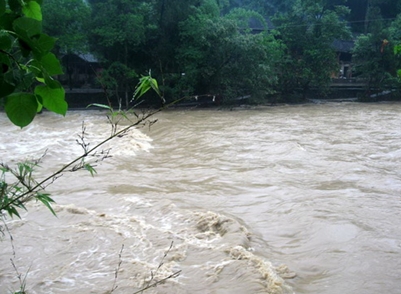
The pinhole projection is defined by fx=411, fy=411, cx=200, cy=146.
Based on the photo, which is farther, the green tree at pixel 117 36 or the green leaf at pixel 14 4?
the green tree at pixel 117 36

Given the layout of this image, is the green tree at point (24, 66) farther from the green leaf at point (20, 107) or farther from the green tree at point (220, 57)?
the green tree at point (220, 57)

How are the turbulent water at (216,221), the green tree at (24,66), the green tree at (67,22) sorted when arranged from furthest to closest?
the green tree at (67,22)
the turbulent water at (216,221)
the green tree at (24,66)

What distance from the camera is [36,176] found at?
24.8 ft

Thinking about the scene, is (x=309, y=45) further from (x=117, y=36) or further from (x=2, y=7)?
(x=2, y=7)

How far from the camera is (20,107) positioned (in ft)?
2.43

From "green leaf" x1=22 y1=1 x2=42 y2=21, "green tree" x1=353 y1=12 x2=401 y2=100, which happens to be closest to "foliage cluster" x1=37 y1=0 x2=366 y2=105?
"green tree" x1=353 y1=12 x2=401 y2=100

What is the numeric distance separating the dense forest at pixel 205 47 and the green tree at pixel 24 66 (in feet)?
48.2

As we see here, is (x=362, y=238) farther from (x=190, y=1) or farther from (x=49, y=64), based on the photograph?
(x=190, y=1)

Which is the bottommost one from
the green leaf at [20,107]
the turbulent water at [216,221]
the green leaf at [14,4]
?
the turbulent water at [216,221]

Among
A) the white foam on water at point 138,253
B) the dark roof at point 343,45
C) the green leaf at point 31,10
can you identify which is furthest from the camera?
the dark roof at point 343,45

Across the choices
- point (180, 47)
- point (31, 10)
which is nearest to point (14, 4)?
point (31, 10)

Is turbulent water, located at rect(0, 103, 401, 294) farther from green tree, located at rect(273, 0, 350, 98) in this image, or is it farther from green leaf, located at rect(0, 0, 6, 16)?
green tree, located at rect(273, 0, 350, 98)

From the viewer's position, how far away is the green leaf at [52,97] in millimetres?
787

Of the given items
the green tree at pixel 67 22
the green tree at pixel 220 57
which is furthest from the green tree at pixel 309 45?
the green tree at pixel 67 22
